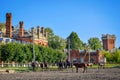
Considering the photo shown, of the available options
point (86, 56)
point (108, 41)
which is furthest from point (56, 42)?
point (108, 41)

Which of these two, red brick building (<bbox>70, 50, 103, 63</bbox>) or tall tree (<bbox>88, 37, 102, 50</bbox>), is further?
tall tree (<bbox>88, 37, 102, 50</bbox>)

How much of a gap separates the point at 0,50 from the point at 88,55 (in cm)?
5147

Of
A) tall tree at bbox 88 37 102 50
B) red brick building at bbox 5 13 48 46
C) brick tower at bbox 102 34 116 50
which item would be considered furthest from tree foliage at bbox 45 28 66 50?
brick tower at bbox 102 34 116 50

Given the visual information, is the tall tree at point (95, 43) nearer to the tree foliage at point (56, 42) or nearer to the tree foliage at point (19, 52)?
the tree foliage at point (56, 42)

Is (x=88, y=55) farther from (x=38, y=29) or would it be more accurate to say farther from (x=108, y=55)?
(x=38, y=29)

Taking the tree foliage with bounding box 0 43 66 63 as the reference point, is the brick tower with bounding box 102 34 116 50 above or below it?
above

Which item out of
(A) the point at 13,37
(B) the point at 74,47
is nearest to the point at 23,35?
(A) the point at 13,37

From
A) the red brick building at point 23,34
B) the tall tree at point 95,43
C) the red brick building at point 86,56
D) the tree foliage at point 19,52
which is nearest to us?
the tree foliage at point 19,52

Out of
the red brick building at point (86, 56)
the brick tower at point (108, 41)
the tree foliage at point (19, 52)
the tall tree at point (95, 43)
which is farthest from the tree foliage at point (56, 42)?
the tree foliage at point (19, 52)

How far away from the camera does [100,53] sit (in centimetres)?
10888

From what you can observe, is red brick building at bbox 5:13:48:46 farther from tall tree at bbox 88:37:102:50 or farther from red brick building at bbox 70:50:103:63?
tall tree at bbox 88:37:102:50

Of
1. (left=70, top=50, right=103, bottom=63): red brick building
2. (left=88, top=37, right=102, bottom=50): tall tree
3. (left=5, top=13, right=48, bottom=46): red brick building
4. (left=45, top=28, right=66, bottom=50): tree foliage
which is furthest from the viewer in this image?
(left=88, top=37, right=102, bottom=50): tall tree

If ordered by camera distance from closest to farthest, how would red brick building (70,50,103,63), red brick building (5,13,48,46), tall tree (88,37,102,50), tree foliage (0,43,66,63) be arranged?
tree foliage (0,43,66,63), red brick building (5,13,48,46), red brick building (70,50,103,63), tall tree (88,37,102,50)

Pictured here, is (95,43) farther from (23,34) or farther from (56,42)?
(23,34)
